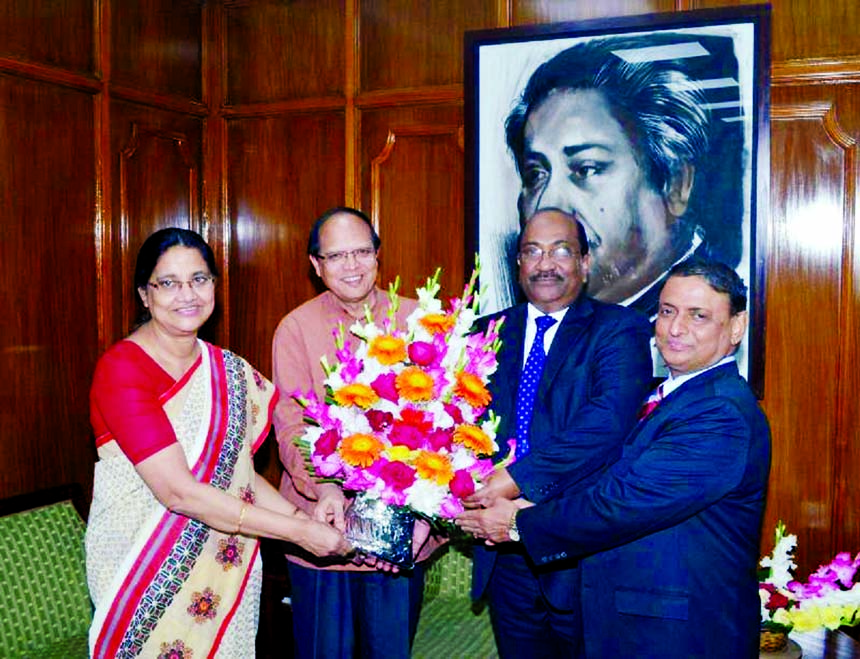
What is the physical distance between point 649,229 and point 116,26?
84.8 inches

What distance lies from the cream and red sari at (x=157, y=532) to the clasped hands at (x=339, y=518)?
0.66 ft

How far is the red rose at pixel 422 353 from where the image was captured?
188cm

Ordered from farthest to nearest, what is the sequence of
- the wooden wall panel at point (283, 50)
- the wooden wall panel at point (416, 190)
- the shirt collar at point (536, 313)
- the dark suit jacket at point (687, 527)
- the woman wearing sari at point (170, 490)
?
the wooden wall panel at point (283, 50) → the wooden wall panel at point (416, 190) → the shirt collar at point (536, 313) → the woman wearing sari at point (170, 490) → the dark suit jacket at point (687, 527)

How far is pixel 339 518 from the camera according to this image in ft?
6.99

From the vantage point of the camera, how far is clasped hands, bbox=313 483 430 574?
212 centimetres

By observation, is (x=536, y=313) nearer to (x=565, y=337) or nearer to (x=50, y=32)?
(x=565, y=337)

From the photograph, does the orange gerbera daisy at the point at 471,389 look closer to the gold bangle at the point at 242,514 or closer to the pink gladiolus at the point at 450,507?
the pink gladiolus at the point at 450,507

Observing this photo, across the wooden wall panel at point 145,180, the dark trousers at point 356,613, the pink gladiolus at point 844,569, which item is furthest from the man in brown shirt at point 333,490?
the wooden wall panel at point 145,180

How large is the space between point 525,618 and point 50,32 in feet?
8.29

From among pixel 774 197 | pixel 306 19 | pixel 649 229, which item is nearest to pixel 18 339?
pixel 306 19

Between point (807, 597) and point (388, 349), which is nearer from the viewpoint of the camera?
point (388, 349)

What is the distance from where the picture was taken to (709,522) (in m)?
1.81

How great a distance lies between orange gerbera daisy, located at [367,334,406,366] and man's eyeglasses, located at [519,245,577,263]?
471 millimetres

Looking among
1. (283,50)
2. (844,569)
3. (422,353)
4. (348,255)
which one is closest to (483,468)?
(422,353)
